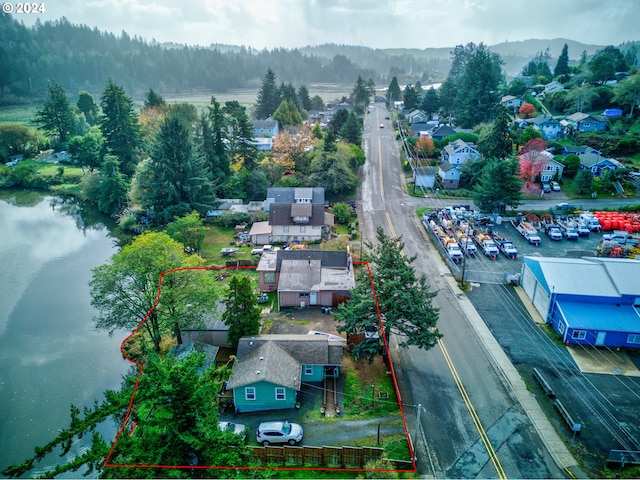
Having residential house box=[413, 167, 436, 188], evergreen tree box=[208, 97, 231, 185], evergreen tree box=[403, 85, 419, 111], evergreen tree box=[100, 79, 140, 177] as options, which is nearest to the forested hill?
evergreen tree box=[100, 79, 140, 177]

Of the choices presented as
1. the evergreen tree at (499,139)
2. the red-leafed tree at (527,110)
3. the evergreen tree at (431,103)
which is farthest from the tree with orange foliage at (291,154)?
the red-leafed tree at (527,110)

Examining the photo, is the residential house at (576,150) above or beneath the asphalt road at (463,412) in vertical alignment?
above

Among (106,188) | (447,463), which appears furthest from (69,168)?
(447,463)

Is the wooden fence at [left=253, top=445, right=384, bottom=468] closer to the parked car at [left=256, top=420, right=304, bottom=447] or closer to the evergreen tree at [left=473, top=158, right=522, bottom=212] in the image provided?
the parked car at [left=256, top=420, right=304, bottom=447]

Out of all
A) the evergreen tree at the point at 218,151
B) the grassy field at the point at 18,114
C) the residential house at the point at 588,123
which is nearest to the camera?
the evergreen tree at the point at 218,151

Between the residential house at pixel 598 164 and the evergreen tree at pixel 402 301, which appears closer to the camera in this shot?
the evergreen tree at pixel 402 301

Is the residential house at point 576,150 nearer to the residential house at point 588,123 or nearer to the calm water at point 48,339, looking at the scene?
the residential house at point 588,123
